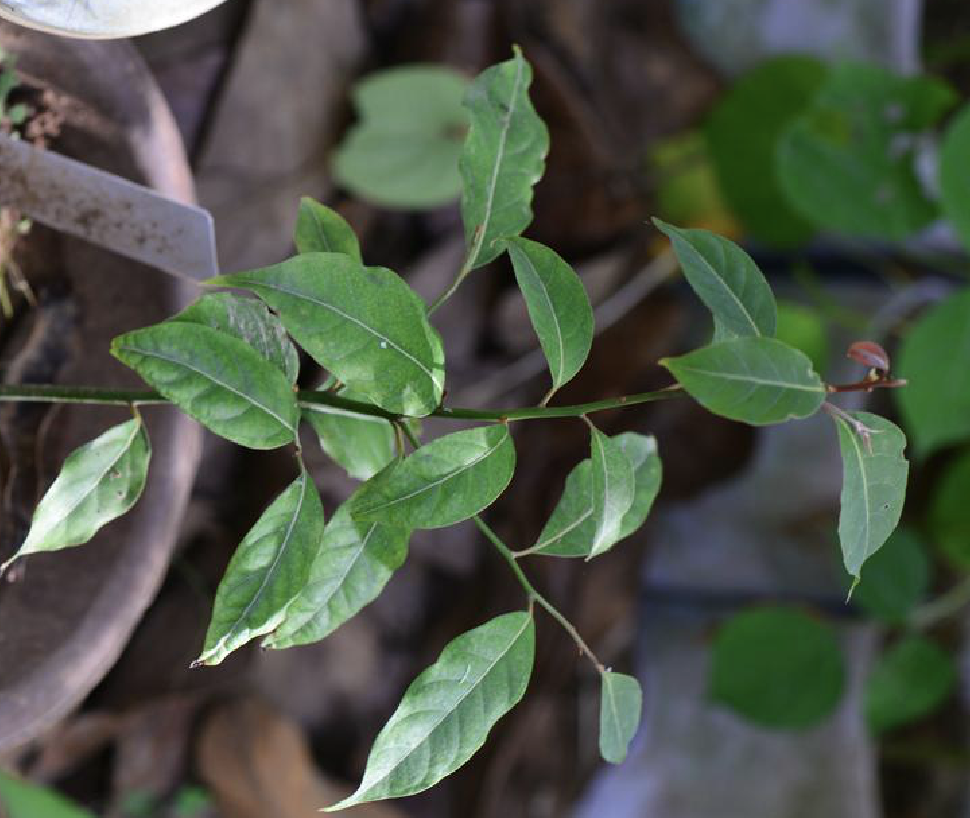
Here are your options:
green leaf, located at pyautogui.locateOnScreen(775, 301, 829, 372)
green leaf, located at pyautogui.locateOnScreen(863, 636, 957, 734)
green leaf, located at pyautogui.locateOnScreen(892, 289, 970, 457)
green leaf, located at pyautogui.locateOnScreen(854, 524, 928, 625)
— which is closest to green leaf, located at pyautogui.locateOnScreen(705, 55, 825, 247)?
green leaf, located at pyautogui.locateOnScreen(775, 301, 829, 372)

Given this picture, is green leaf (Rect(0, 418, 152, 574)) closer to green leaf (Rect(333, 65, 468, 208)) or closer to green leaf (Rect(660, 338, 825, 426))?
green leaf (Rect(660, 338, 825, 426))

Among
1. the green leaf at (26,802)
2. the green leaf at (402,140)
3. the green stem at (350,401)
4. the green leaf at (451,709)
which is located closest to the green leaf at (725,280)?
the green stem at (350,401)

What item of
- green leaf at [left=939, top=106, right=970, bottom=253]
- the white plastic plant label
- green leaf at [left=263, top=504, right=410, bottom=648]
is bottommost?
green leaf at [left=939, top=106, right=970, bottom=253]

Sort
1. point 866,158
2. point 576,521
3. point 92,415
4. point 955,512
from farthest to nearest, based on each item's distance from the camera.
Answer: point 955,512, point 866,158, point 92,415, point 576,521

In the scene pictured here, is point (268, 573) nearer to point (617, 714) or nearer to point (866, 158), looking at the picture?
point (617, 714)

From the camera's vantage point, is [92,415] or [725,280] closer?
[725,280]

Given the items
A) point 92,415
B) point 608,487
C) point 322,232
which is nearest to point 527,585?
point 608,487

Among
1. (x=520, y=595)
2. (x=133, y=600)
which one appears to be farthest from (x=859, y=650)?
(x=133, y=600)
